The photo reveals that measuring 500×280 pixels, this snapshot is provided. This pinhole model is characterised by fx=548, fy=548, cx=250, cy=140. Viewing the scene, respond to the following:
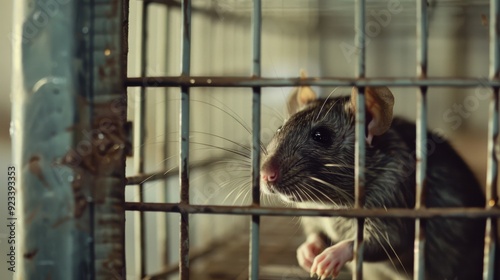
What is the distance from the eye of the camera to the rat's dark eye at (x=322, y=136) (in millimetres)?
1312

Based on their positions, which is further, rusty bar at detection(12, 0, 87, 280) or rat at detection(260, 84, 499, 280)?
rat at detection(260, 84, 499, 280)

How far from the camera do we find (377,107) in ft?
3.65

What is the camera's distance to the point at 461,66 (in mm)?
2719

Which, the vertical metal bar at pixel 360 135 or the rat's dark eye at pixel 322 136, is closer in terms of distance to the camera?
the vertical metal bar at pixel 360 135

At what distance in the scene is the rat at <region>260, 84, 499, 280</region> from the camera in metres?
1.19

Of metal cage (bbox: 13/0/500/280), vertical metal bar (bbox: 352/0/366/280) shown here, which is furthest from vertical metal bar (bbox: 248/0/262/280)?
vertical metal bar (bbox: 352/0/366/280)

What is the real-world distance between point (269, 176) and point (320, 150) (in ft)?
0.65

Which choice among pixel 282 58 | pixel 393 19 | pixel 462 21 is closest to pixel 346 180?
pixel 282 58

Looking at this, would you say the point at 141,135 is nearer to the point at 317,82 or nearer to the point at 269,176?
the point at 269,176

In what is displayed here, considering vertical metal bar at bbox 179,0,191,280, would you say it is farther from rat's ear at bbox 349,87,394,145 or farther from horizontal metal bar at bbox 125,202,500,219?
rat's ear at bbox 349,87,394,145

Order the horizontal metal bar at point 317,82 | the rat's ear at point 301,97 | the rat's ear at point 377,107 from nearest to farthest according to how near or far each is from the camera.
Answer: the horizontal metal bar at point 317,82
the rat's ear at point 377,107
the rat's ear at point 301,97

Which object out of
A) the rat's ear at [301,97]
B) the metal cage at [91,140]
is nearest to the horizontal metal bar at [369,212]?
the metal cage at [91,140]

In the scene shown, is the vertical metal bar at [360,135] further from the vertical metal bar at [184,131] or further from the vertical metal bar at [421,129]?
the vertical metal bar at [184,131]

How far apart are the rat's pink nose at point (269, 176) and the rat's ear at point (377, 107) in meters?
0.22
